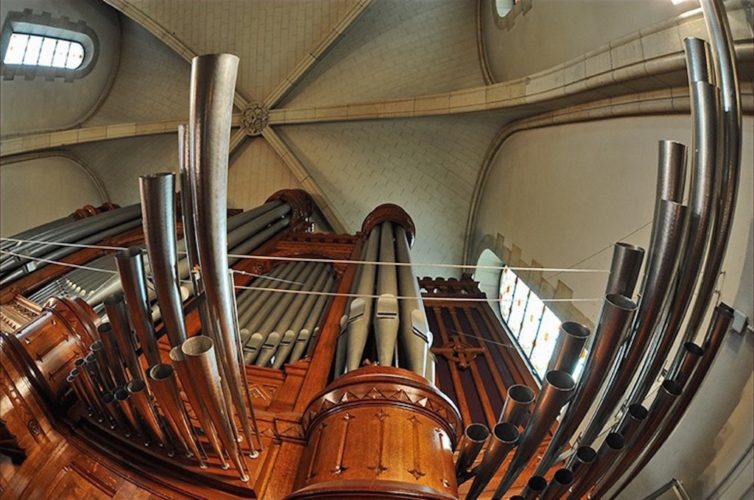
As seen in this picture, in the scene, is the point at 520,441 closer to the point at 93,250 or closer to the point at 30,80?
the point at 93,250

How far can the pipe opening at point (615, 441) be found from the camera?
152cm

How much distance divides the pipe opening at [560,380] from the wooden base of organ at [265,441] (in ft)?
1.74

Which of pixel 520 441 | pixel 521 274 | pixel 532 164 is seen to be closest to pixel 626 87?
pixel 532 164

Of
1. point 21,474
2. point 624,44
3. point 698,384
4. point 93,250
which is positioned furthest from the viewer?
point 93,250

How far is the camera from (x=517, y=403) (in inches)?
59.1

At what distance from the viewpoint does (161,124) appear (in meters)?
8.86

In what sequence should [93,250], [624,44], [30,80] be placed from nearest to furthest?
[624,44] < [93,250] < [30,80]

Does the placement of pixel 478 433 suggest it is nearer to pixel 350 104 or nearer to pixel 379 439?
pixel 379 439

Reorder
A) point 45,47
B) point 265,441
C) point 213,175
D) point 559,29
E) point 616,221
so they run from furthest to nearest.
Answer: point 45,47 < point 559,29 < point 616,221 < point 265,441 < point 213,175

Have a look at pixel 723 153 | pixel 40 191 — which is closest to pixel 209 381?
pixel 723 153

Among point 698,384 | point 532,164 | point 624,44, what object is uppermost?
point 624,44

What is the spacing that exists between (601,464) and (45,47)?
9699 millimetres

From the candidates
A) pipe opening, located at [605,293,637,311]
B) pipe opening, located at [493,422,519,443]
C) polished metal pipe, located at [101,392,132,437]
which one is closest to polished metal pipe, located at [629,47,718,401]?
pipe opening, located at [605,293,637,311]

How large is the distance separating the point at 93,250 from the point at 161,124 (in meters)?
4.31
